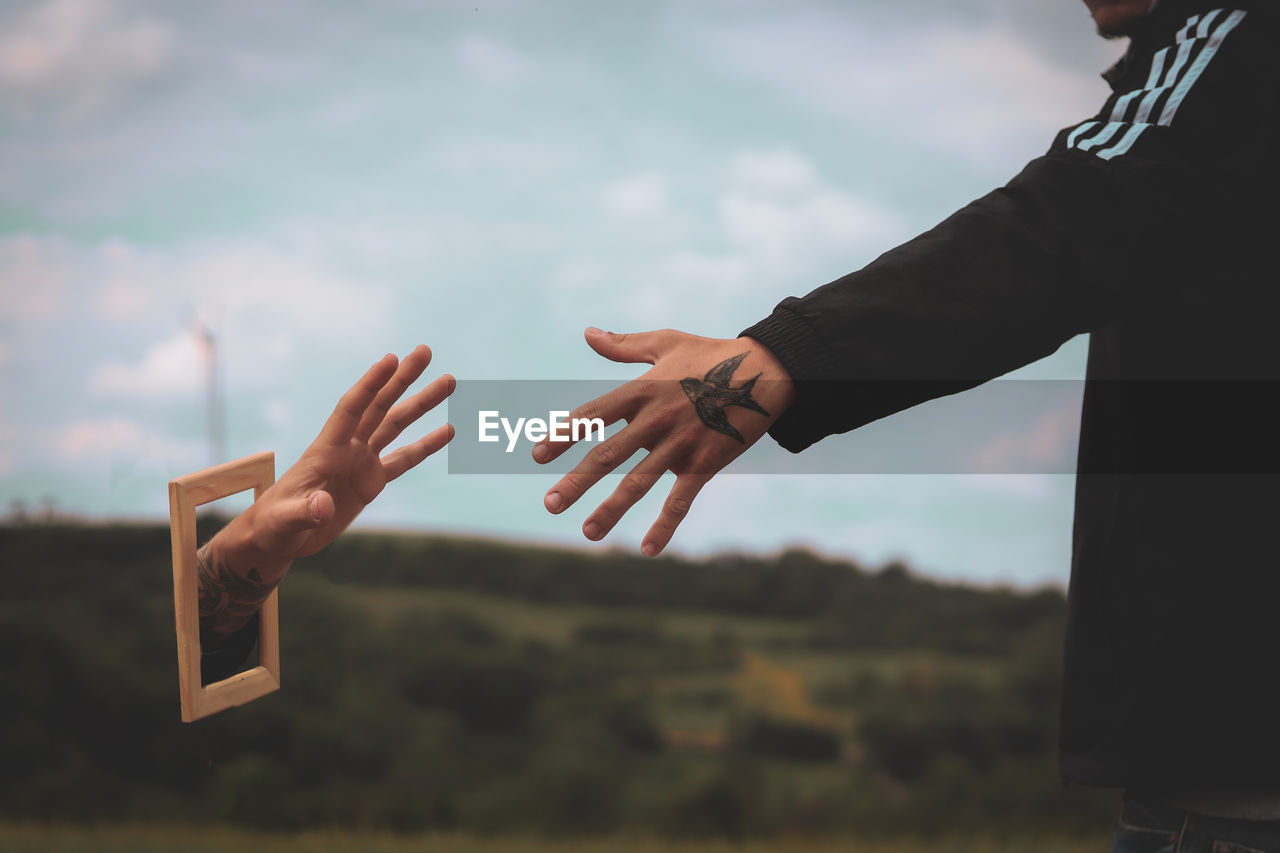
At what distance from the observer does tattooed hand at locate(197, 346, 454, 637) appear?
1.37 meters

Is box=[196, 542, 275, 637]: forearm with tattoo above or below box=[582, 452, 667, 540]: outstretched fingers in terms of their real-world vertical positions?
below

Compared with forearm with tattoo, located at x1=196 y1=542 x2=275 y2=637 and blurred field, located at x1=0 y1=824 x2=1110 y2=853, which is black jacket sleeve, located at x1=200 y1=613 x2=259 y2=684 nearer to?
forearm with tattoo, located at x1=196 y1=542 x2=275 y2=637

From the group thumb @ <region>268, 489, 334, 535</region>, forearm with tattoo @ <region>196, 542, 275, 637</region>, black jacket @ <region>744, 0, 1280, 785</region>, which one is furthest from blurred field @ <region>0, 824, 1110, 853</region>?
thumb @ <region>268, 489, 334, 535</region>

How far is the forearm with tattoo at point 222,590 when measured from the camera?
1.49 m

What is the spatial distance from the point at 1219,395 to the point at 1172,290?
0.61ft

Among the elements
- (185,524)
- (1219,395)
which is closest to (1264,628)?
(1219,395)

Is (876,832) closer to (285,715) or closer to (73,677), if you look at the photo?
(285,715)

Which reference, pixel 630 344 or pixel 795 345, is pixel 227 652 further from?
pixel 795 345

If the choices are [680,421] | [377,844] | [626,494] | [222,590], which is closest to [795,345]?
[680,421]

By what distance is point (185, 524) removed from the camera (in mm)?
1393

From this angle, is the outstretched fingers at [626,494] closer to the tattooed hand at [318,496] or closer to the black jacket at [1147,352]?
the black jacket at [1147,352]

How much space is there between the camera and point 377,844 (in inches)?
269

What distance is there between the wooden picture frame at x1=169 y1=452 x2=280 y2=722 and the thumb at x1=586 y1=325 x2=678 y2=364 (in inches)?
27.5

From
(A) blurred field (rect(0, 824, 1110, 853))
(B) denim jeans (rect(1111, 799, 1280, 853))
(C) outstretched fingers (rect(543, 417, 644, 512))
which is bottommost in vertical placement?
(A) blurred field (rect(0, 824, 1110, 853))
